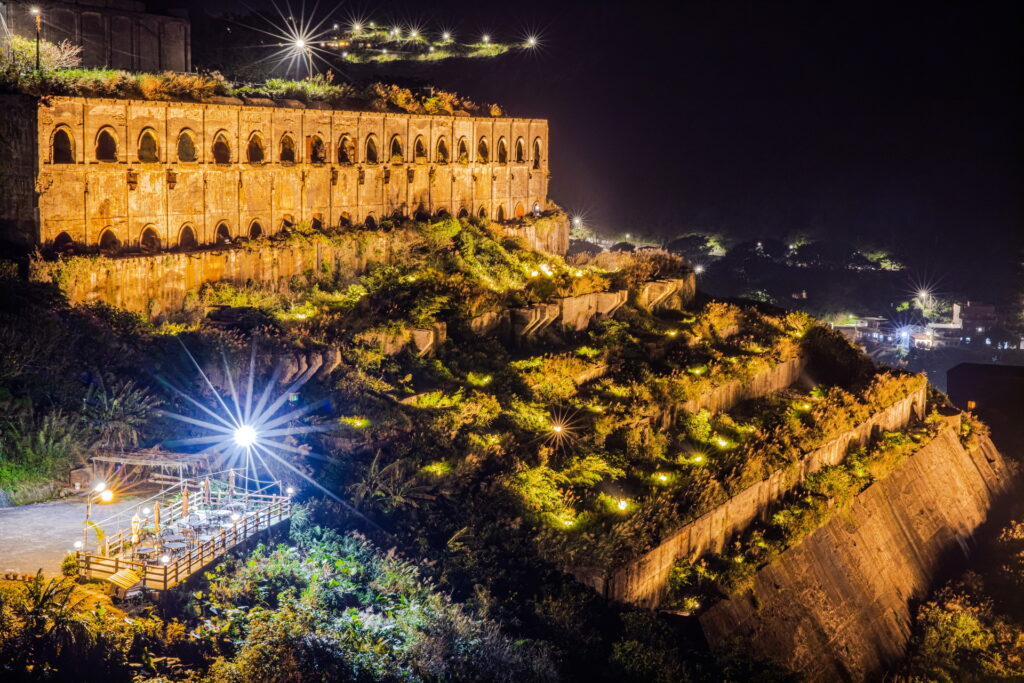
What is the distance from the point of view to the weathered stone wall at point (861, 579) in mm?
17500

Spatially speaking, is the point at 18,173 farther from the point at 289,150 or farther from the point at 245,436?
the point at 289,150

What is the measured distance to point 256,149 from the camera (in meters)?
26.0

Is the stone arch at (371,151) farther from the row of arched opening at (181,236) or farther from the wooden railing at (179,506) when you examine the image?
the wooden railing at (179,506)

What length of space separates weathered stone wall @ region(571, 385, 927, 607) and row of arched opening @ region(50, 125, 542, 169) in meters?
13.3

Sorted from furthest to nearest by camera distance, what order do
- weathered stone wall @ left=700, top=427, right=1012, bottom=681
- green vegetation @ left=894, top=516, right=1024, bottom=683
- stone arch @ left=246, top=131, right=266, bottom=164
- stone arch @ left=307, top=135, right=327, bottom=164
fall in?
stone arch @ left=307, top=135, right=327, bottom=164, stone arch @ left=246, top=131, right=266, bottom=164, green vegetation @ left=894, top=516, right=1024, bottom=683, weathered stone wall @ left=700, top=427, right=1012, bottom=681

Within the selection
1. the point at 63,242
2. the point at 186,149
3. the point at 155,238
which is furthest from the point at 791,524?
the point at 186,149

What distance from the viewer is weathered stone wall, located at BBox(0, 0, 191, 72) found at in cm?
2717

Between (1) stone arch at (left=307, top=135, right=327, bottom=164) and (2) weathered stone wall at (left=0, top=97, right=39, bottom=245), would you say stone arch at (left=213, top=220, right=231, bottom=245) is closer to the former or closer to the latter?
(1) stone arch at (left=307, top=135, right=327, bottom=164)

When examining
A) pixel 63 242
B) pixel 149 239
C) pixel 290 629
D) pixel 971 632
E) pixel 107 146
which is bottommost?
pixel 971 632

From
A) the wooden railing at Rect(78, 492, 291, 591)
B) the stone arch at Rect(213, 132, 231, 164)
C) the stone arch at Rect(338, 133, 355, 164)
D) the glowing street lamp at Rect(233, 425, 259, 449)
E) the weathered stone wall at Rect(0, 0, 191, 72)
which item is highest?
the weathered stone wall at Rect(0, 0, 191, 72)

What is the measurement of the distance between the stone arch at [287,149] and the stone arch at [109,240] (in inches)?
224

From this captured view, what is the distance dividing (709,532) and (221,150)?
14.4 meters

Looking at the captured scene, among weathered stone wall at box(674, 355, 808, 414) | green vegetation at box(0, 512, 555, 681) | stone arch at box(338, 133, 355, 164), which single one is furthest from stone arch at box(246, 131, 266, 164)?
green vegetation at box(0, 512, 555, 681)

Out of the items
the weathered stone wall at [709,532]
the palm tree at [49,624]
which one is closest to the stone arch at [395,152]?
the weathered stone wall at [709,532]
